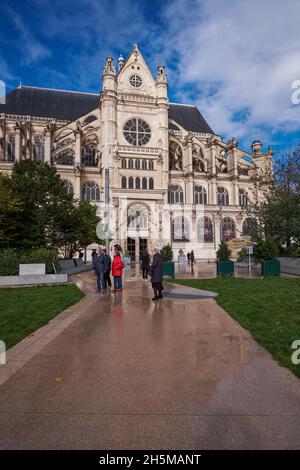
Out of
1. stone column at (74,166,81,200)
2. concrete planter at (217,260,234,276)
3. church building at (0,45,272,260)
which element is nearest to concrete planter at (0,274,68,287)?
concrete planter at (217,260,234,276)

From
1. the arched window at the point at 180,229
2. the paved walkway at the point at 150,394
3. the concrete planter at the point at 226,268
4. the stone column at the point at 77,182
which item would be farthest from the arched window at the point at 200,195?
the paved walkway at the point at 150,394

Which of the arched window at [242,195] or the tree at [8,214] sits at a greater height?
the arched window at [242,195]

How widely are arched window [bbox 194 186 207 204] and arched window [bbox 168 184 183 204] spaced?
2.75m

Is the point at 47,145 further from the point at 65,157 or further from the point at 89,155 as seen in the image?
the point at 89,155

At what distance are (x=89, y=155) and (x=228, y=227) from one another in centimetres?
2499

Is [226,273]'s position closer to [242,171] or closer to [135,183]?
[135,183]

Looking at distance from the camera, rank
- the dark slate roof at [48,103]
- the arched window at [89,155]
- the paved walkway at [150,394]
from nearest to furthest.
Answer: the paved walkway at [150,394] → the arched window at [89,155] → the dark slate roof at [48,103]

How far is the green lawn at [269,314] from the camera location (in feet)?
15.2

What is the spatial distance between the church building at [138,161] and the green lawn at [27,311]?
29644 mm

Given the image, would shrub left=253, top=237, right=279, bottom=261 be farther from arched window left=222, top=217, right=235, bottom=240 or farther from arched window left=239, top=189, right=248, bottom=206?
arched window left=239, top=189, right=248, bottom=206

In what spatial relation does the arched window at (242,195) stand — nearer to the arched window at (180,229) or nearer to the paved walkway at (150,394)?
the arched window at (180,229)

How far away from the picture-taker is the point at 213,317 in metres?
6.88

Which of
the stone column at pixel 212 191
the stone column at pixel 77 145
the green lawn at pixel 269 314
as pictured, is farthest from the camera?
the stone column at pixel 212 191

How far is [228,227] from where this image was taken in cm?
4578
